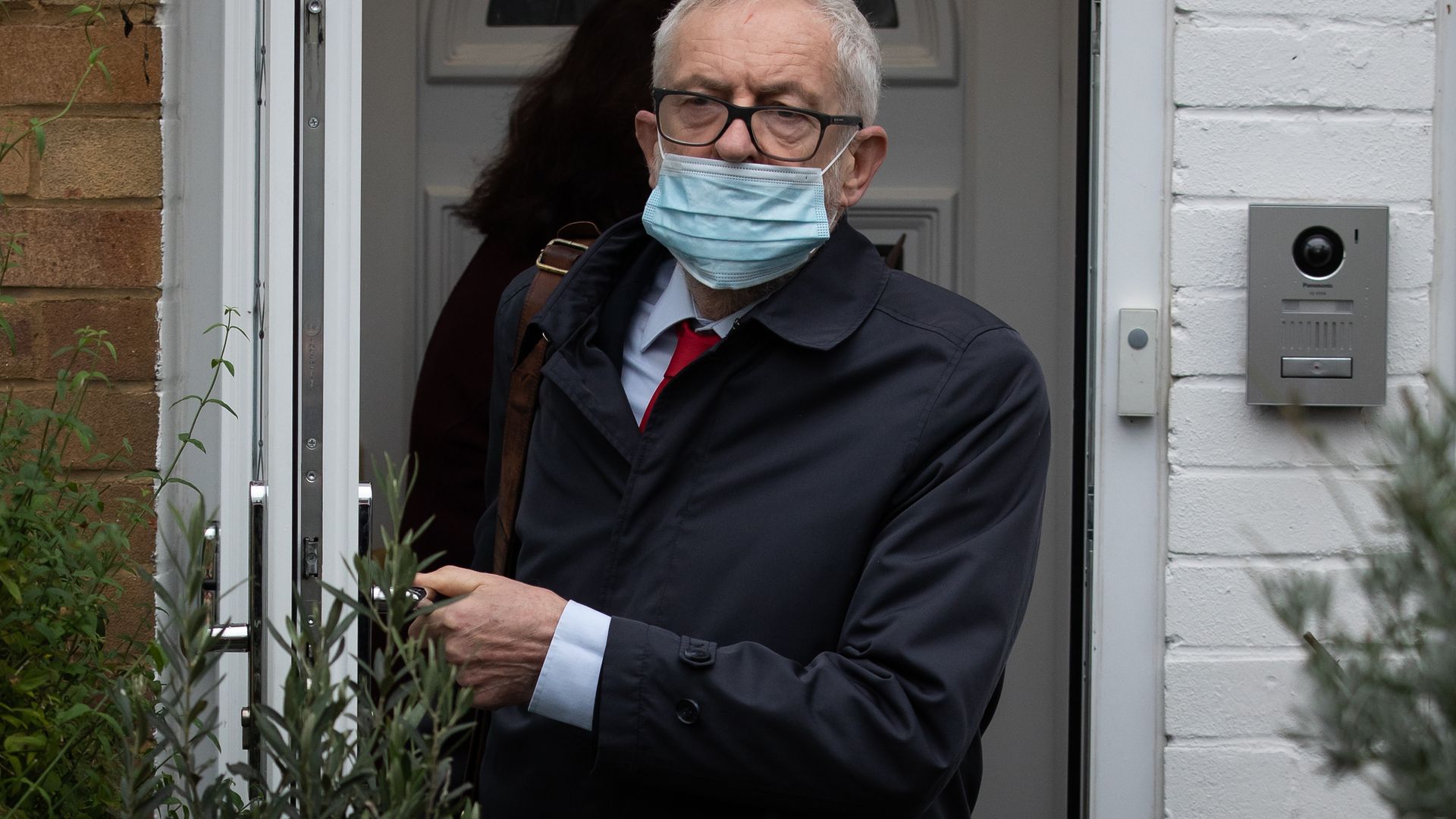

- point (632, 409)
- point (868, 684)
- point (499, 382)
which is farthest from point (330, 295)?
point (868, 684)

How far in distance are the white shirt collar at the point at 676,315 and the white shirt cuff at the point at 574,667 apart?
0.42m

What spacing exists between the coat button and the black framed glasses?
0.62 metres

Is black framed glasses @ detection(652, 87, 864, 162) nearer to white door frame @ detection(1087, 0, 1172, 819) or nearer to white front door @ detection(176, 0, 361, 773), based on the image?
white front door @ detection(176, 0, 361, 773)

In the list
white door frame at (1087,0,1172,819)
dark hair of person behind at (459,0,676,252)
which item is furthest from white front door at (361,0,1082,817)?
white door frame at (1087,0,1172,819)

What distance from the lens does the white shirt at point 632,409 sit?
132 cm

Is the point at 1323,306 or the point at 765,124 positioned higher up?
the point at 765,124

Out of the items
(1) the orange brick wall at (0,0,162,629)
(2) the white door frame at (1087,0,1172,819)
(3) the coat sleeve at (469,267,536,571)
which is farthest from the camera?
(2) the white door frame at (1087,0,1172,819)

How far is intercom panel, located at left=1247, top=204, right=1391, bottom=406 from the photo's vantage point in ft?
6.58

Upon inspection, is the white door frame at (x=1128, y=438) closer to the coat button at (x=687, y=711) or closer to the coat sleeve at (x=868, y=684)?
the coat sleeve at (x=868, y=684)

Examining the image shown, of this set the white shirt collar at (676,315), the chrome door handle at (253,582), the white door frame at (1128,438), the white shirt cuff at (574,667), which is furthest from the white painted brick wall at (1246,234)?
the chrome door handle at (253,582)

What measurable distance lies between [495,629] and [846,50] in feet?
2.50

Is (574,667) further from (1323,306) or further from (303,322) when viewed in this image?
(1323,306)

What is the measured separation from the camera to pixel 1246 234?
6.71ft

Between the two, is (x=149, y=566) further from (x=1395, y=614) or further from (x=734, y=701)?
(x=1395, y=614)
